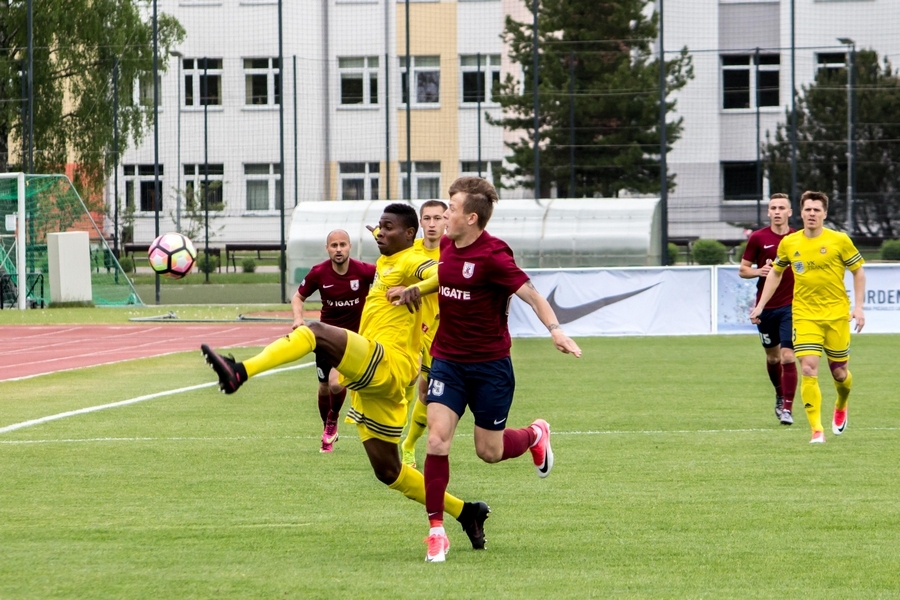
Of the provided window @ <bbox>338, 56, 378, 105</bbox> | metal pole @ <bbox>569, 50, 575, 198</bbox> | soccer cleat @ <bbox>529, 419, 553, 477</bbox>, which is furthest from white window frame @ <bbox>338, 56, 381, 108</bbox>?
soccer cleat @ <bbox>529, 419, 553, 477</bbox>

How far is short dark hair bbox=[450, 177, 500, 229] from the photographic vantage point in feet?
21.5

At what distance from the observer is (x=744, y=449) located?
33.2 ft

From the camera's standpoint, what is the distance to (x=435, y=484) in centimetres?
646

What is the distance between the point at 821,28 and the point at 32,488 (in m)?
36.1

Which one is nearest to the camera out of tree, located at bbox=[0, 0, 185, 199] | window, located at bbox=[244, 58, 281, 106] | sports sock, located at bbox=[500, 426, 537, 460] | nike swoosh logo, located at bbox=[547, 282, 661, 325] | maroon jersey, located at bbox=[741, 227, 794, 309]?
sports sock, located at bbox=[500, 426, 537, 460]

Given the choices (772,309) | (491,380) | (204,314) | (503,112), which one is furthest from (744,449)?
(503,112)

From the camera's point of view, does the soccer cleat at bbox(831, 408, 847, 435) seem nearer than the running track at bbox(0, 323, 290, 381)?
Yes

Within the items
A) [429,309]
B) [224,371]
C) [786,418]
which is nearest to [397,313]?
[224,371]

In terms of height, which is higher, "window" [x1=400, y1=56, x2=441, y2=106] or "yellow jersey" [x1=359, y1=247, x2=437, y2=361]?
"window" [x1=400, y1=56, x2=441, y2=106]

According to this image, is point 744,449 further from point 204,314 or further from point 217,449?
point 204,314

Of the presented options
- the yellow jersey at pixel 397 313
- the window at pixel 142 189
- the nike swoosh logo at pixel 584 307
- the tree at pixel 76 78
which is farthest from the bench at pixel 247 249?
the yellow jersey at pixel 397 313

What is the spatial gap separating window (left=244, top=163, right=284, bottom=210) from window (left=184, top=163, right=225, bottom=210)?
989 mm

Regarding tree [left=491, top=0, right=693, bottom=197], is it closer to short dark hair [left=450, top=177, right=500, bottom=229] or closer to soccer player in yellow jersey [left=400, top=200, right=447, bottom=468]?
soccer player in yellow jersey [left=400, top=200, right=447, bottom=468]

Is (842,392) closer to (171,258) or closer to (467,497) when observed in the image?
(467,497)
